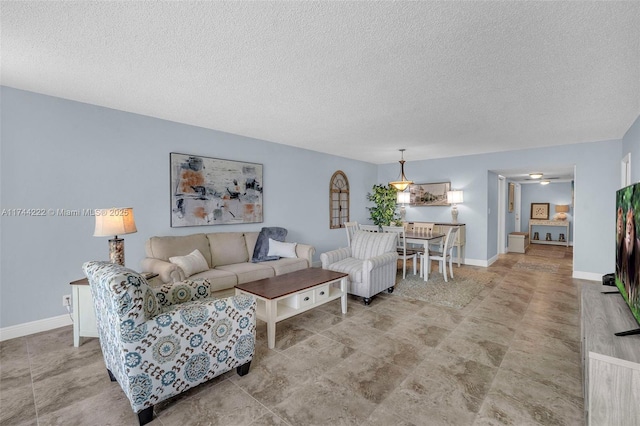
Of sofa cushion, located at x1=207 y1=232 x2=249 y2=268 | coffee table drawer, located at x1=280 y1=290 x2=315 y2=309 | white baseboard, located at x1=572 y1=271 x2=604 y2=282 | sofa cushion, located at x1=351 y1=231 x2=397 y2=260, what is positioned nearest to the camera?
coffee table drawer, located at x1=280 y1=290 x2=315 y2=309

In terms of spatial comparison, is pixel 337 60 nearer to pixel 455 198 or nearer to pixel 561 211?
pixel 455 198

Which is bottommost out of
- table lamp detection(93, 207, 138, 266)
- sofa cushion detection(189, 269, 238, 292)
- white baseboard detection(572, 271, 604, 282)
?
white baseboard detection(572, 271, 604, 282)

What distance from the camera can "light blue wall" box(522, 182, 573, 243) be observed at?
9.00 m

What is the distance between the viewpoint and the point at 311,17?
5.59ft

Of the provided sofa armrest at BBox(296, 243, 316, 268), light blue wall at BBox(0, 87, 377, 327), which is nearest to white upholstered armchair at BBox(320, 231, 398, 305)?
sofa armrest at BBox(296, 243, 316, 268)

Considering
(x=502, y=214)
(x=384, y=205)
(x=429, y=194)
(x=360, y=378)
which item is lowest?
(x=360, y=378)

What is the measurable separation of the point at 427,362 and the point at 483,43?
2416mm

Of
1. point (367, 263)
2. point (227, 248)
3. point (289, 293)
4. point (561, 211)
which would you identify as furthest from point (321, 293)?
point (561, 211)

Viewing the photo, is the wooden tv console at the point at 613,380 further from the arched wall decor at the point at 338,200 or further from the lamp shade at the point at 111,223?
the arched wall decor at the point at 338,200

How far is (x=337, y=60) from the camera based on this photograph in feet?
7.23

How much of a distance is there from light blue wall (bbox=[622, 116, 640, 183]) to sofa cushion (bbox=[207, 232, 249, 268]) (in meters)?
5.07

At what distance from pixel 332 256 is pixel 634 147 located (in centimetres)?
409

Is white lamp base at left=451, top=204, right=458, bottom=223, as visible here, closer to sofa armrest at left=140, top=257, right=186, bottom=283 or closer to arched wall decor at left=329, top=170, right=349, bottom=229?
arched wall decor at left=329, top=170, right=349, bottom=229

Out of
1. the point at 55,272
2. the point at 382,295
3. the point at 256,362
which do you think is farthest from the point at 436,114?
the point at 55,272
